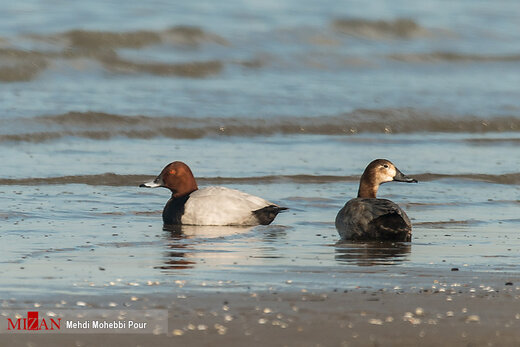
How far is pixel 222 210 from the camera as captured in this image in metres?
9.79

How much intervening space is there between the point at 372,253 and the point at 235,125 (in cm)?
831

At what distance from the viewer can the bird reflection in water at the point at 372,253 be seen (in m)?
7.60

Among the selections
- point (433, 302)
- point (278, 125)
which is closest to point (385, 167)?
point (433, 302)

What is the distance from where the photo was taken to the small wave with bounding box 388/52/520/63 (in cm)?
2342

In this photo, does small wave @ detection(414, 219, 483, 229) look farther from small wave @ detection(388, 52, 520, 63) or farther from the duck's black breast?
small wave @ detection(388, 52, 520, 63)

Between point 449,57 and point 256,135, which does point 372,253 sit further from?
point 449,57

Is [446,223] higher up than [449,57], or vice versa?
[449,57]

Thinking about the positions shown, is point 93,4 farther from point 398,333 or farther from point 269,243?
point 398,333

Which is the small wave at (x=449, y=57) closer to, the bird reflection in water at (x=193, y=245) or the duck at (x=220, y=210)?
the duck at (x=220, y=210)

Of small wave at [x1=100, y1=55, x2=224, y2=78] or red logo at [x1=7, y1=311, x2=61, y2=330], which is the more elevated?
small wave at [x1=100, y1=55, x2=224, y2=78]

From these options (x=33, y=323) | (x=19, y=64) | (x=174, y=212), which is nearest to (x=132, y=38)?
(x=19, y=64)

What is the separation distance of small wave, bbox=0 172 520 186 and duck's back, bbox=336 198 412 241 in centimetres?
348

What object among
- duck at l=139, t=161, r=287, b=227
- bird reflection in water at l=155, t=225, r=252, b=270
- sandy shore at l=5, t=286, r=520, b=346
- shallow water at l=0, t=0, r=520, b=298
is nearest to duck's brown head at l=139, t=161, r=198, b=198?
shallow water at l=0, t=0, r=520, b=298

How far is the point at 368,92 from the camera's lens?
19.3 m
